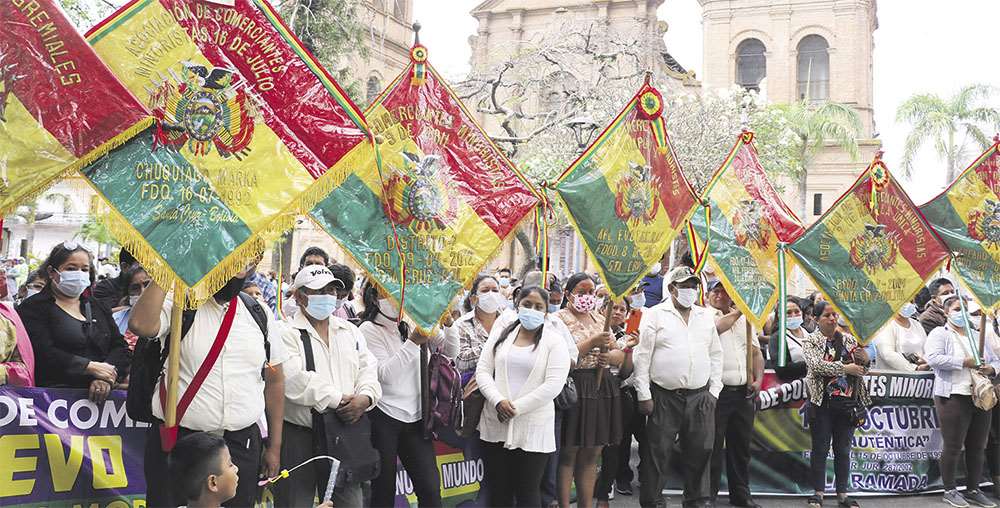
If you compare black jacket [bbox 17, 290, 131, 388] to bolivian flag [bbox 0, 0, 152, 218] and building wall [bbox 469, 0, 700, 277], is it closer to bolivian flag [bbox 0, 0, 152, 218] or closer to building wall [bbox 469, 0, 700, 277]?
bolivian flag [bbox 0, 0, 152, 218]

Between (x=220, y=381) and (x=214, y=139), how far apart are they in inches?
47.0

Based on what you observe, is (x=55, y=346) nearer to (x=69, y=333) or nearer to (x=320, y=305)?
(x=69, y=333)

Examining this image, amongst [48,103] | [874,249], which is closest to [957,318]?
[874,249]

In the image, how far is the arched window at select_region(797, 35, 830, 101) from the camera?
4638 cm

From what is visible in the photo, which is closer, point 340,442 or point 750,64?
point 340,442

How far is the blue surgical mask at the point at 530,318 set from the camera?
661 centimetres

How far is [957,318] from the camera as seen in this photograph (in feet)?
30.0

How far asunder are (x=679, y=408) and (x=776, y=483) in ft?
7.15

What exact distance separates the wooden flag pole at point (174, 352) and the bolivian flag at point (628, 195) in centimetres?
336

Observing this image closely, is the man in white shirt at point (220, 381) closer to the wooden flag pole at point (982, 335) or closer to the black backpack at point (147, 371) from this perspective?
the black backpack at point (147, 371)

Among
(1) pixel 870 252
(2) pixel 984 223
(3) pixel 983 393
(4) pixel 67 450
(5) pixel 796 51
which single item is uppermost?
(5) pixel 796 51

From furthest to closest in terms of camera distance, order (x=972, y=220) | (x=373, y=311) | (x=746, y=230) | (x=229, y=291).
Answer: (x=972, y=220), (x=746, y=230), (x=373, y=311), (x=229, y=291)

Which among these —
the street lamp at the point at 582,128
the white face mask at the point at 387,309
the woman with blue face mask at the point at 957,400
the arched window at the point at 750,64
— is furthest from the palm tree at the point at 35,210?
the arched window at the point at 750,64

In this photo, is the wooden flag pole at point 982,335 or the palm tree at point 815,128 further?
the palm tree at point 815,128
